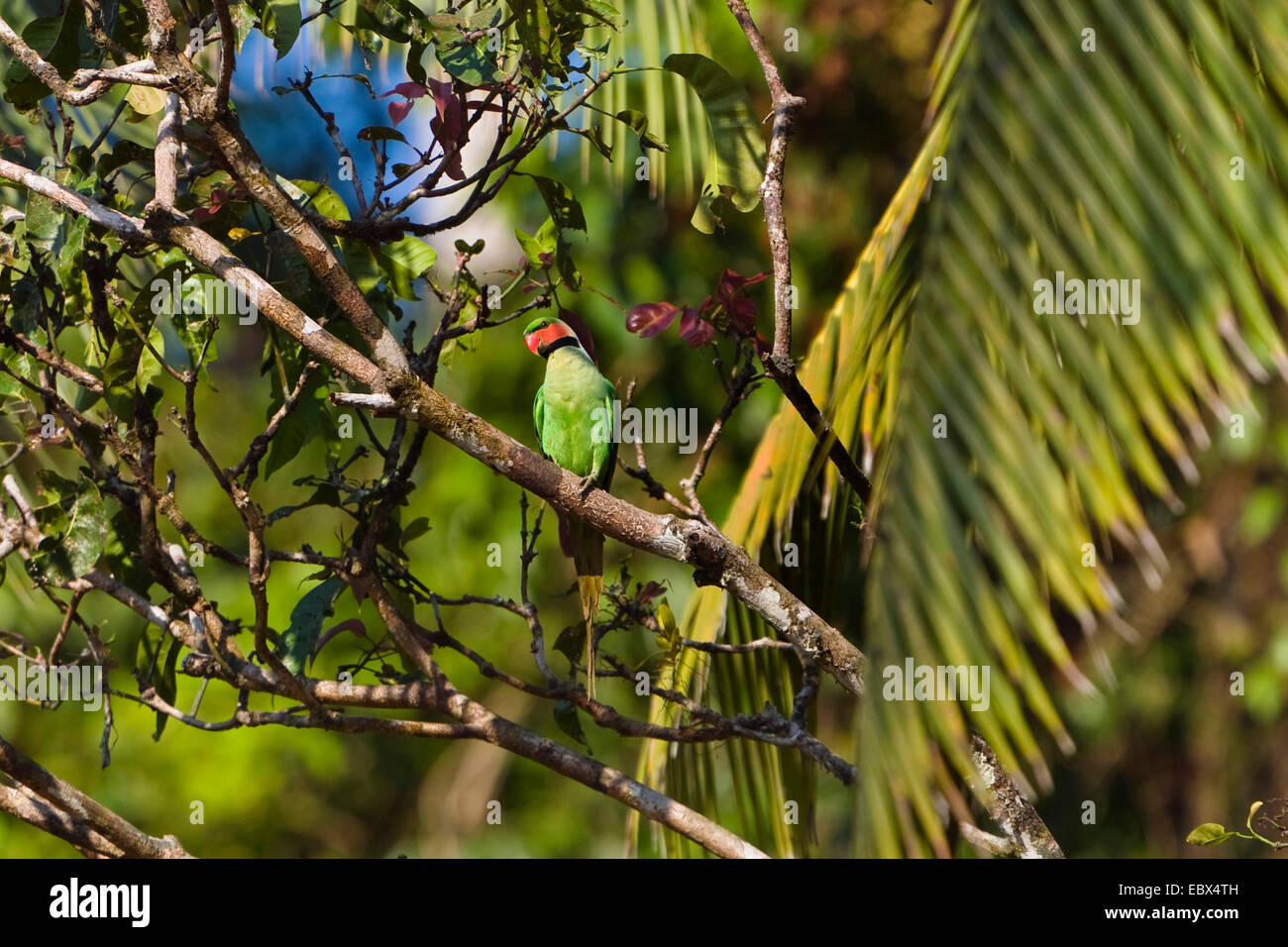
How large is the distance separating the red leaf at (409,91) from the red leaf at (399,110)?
0.18 ft

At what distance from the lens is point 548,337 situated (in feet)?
10.2

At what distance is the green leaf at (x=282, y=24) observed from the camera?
200 cm

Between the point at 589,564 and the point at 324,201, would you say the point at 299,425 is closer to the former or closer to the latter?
the point at 324,201

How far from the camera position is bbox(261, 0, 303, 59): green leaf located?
2.00 metres

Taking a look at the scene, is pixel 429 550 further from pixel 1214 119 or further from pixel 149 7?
pixel 1214 119

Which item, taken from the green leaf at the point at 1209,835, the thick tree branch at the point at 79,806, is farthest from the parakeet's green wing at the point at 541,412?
the green leaf at the point at 1209,835

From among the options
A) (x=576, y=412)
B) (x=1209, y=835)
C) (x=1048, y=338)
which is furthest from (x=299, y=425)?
(x=1209, y=835)

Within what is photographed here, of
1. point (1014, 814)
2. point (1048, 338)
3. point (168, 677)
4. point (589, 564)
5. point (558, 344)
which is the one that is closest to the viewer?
point (1048, 338)

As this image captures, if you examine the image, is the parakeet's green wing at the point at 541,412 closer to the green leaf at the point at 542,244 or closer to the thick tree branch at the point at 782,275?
the green leaf at the point at 542,244

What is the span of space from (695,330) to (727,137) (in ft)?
1.26

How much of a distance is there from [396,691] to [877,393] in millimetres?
1195

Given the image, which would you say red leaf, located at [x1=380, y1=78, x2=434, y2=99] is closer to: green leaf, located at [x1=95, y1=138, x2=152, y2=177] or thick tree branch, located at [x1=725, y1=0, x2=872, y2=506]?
green leaf, located at [x1=95, y1=138, x2=152, y2=177]

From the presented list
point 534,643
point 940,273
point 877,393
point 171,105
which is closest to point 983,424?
point 940,273

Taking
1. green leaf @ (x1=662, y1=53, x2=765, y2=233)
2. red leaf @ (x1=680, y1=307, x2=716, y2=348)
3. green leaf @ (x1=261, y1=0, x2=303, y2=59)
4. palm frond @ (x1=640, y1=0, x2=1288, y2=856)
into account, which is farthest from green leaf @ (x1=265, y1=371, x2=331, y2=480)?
palm frond @ (x1=640, y1=0, x2=1288, y2=856)
